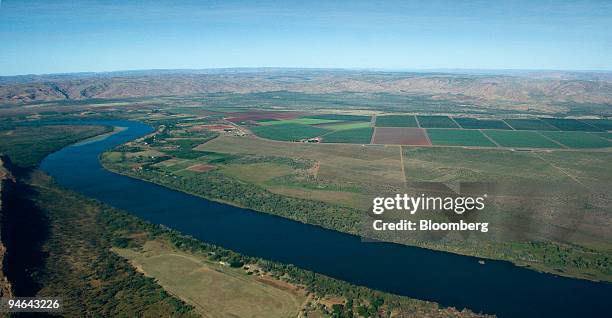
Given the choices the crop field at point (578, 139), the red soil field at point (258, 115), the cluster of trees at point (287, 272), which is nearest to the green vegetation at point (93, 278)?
the cluster of trees at point (287, 272)

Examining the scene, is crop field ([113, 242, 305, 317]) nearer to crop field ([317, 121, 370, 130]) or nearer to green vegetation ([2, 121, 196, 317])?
green vegetation ([2, 121, 196, 317])

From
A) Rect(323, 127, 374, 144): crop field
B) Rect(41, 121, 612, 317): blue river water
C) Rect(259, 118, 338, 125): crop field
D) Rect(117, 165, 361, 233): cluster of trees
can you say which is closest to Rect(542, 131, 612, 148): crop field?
Rect(323, 127, 374, 144): crop field

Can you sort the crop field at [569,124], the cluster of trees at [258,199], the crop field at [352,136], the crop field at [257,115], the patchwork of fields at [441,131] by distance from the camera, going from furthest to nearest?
1. the crop field at [257,115]
2. the crop field at [569,124]
3. the crop field at [352,136]
4. the patchwork of fields at [441,131]
5. the cluster of trees at [258,199]

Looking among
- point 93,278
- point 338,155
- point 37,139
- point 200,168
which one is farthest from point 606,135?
point 37,139

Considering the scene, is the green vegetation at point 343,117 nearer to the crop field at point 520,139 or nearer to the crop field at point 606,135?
the crop field at point 520,139

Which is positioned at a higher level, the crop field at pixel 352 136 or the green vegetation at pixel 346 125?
the green vegetation at pixel 346 125

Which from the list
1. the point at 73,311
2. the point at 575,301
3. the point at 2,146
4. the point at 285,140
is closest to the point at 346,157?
the point at 285,140
